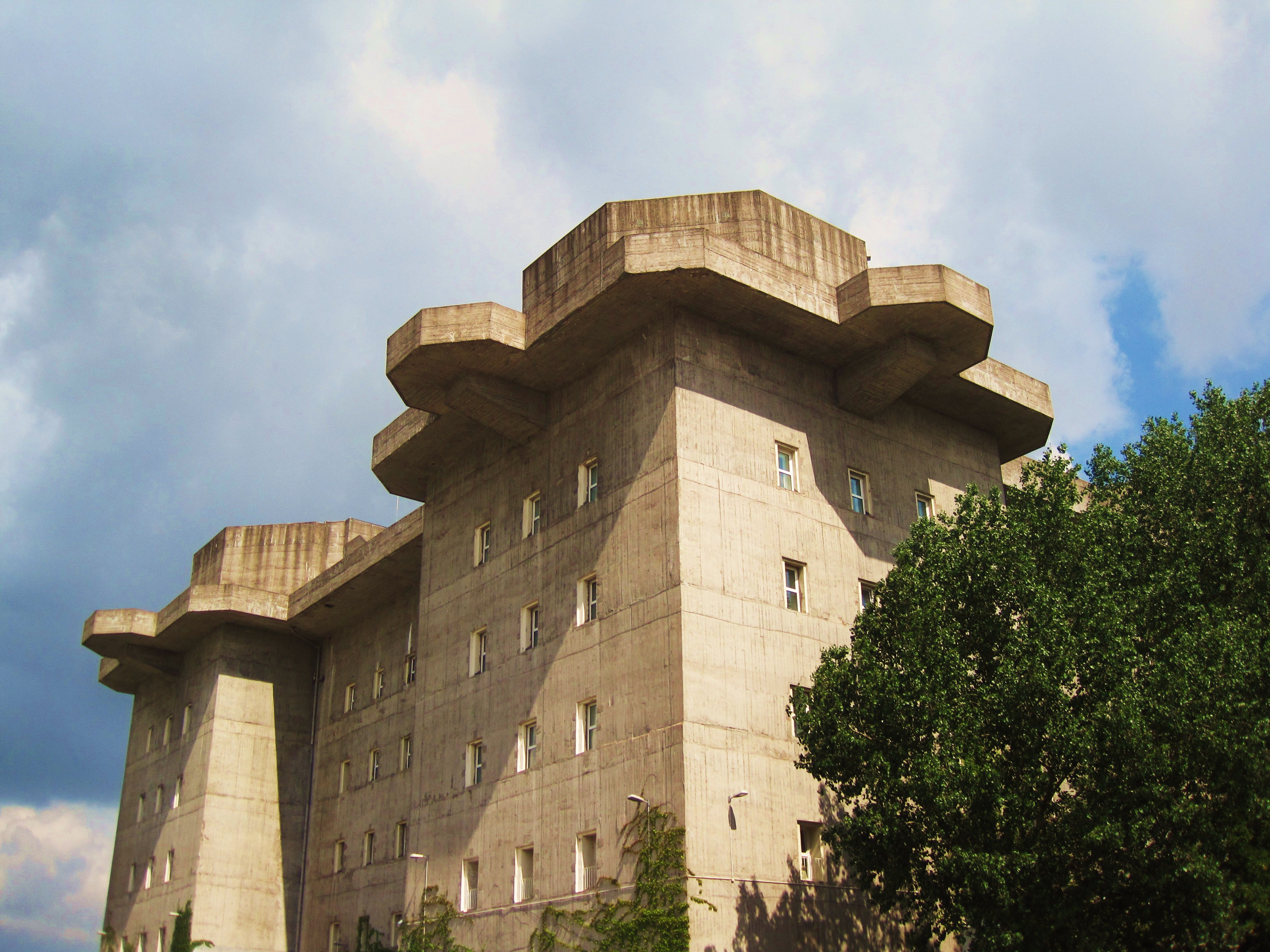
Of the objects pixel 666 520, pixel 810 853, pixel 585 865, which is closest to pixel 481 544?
pixel 666 520

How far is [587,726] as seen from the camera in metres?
29.3

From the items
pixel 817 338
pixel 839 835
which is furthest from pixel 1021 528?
pixel 817 338

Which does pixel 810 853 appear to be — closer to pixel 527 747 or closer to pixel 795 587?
pixel 795 587

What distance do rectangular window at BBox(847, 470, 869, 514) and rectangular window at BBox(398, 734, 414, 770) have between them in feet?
65.4

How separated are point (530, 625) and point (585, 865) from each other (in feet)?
23.3

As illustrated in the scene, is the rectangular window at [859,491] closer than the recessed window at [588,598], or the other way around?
the recessed window at [588,598]

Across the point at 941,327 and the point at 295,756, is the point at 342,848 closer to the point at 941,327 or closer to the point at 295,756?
the point at 295,756

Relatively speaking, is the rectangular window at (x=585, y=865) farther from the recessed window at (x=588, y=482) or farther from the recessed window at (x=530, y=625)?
the recessed window at (x=588, y=482)

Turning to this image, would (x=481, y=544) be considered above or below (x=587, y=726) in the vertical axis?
above

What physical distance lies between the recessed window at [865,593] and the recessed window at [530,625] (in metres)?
8.56

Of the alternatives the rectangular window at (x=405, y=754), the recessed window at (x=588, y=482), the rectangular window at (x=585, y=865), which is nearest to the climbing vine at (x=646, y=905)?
the rectangular window at (x=585, y=865)

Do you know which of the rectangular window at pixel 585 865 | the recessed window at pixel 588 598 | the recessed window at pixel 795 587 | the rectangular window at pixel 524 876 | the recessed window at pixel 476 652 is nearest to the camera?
the rectangular window at pixel 585 865

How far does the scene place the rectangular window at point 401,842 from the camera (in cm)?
4189

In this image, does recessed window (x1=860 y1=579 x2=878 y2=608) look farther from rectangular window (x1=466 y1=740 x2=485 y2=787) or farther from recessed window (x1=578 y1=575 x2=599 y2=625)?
rectangular window (x1=466 y1=740 x2=485 y2=787)
